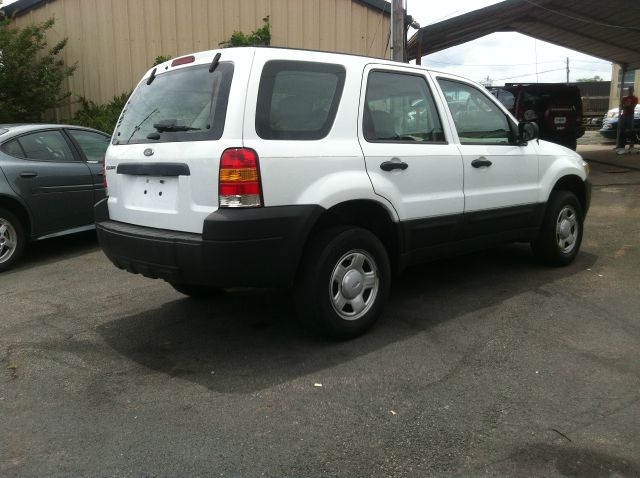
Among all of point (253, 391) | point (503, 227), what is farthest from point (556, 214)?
point (253, 391)

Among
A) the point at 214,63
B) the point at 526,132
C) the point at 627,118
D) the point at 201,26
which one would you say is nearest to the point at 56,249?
the point at 214,63

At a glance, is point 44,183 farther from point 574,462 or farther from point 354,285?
point 574,462

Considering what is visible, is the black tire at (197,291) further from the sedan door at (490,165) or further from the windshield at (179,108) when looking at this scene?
the sedan door at (490,165)

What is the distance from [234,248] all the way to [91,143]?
16.1 ft

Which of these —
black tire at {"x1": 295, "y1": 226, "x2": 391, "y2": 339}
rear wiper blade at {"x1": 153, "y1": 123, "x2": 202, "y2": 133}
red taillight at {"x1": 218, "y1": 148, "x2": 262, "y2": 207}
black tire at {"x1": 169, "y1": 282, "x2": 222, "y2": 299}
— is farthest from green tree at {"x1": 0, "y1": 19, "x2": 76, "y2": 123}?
black tire at {"x1": 295, "y1": 226, "x2": 391, "y2": 339}

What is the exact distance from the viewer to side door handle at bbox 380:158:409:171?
409cm

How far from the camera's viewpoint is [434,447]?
2.79 metres

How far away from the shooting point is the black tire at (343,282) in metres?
3.80

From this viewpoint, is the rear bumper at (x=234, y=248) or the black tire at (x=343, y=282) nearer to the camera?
the rear bumper at (x=234, y=248)

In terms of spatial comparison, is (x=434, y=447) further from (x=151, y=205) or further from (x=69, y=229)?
(x=69, y=229)

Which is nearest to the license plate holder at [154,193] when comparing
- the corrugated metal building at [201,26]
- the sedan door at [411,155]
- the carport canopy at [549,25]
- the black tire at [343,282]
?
the black tire at [343,282]

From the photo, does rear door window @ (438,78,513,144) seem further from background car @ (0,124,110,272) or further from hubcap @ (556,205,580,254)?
background car @ (0,124,110,272)

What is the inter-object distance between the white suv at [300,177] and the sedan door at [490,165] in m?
0.02

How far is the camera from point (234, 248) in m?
3.42
